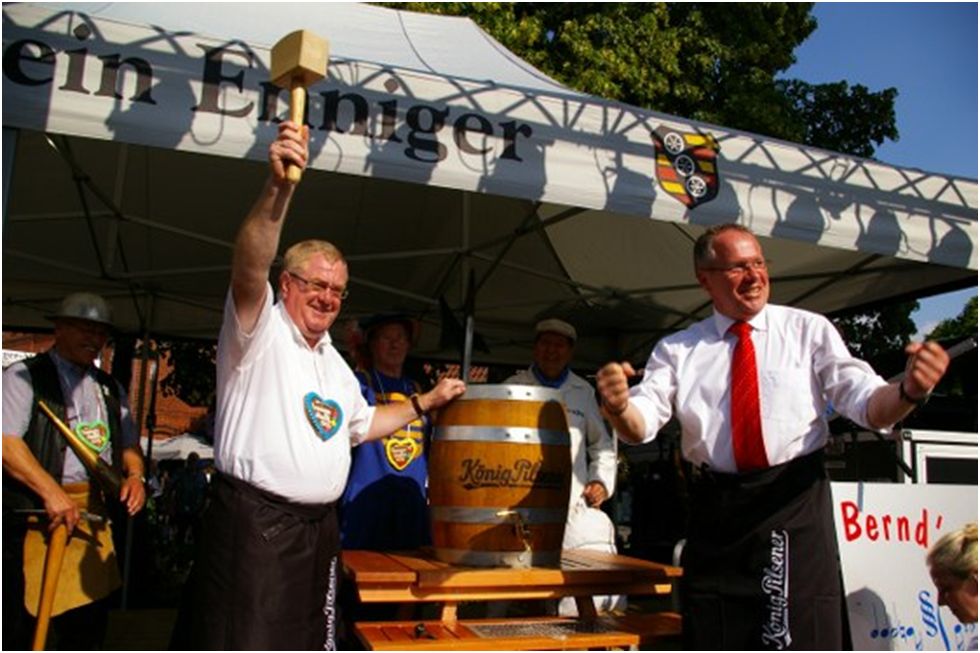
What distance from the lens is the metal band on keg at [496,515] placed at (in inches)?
95.3

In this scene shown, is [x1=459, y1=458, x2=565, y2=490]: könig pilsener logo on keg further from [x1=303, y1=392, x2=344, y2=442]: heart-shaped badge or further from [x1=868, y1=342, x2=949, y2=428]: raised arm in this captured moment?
[x1=868, y1=342, x2=949, y2=428]: raised arm

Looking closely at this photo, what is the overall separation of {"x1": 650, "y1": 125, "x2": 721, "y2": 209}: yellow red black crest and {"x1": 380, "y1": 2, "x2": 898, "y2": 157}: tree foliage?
355 inches

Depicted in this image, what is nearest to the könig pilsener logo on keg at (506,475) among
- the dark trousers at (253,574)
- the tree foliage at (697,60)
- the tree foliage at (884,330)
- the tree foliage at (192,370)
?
the dark trousers at (253,574)

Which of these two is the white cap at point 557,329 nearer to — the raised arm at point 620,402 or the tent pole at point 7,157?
the raised arm at point 620,402

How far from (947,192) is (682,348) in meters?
2.15

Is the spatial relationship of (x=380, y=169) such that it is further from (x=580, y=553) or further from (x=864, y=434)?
(x=864, y=434)

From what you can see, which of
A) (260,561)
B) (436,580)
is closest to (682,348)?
(436,580)

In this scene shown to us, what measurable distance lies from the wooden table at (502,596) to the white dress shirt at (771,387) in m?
0.49

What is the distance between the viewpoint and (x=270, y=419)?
2.12 meters

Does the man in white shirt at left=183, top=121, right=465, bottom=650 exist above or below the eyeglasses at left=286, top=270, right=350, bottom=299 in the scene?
below

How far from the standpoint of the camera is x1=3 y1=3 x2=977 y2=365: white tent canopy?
269cm

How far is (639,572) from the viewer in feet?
8.07

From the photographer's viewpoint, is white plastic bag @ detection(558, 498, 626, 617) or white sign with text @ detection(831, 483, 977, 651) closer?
white sign with text @ detection(831, 483, 977, 651)

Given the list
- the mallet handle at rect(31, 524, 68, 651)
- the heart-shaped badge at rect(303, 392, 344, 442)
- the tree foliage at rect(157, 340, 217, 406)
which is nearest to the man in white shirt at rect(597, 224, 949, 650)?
the heart-shaped badge at rect(303, 392, 344, 442)
